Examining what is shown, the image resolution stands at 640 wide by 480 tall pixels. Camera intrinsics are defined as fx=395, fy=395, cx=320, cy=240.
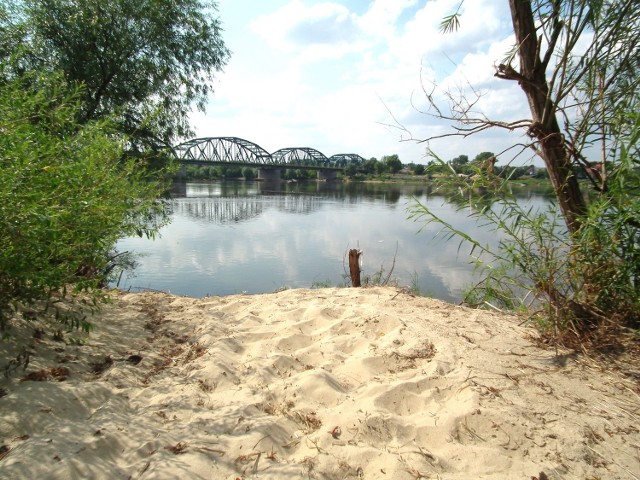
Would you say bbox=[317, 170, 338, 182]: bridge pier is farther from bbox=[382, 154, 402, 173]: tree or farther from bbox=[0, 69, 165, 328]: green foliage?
bbox=[0, 69, 165, 328]: green foliage

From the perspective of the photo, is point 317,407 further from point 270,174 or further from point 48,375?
point 270,174

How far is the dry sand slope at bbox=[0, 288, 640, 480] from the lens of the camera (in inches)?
68.8

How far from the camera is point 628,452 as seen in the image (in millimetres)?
1801

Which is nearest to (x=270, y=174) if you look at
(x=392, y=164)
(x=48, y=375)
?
(x=392, y=164)

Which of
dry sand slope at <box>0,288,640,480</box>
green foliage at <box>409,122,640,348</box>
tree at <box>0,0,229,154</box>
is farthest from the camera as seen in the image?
tree at <box>0,0,229,154</box>

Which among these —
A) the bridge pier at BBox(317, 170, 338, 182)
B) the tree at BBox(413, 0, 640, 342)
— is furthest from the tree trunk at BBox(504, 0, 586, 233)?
the bridge pier at BBox(317, 170, 338, 182)

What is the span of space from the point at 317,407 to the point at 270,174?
236ft

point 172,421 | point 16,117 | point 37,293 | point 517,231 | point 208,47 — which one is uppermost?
point 208,47

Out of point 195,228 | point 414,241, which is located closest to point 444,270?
point 414,241

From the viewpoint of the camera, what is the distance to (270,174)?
72500mm

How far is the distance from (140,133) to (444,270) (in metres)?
8.06

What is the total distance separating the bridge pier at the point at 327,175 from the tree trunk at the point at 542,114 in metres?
71.3

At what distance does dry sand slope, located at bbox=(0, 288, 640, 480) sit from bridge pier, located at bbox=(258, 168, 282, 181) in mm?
68027

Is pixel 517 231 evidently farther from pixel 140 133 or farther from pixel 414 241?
pixel 414 241
